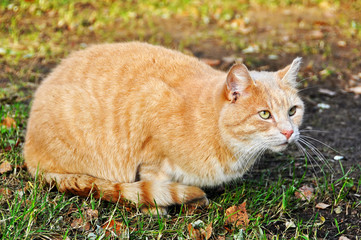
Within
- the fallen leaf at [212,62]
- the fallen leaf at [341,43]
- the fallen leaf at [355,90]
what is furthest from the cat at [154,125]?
A: the fallen leaf at [341,43]

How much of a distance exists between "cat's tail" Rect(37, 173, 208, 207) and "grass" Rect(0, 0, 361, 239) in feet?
0.28

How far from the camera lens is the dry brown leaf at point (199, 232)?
9.32ft

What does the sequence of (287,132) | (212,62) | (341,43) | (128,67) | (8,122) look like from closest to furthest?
1. (287,132)
2. (128,67)
3. (8,122)
4. (212,62)
5. (341,43)

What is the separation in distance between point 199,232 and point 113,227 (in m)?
0.59

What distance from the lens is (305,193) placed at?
11.2ft

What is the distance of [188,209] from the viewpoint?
3.13 meters

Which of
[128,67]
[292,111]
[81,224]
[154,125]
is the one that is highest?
[128,67]

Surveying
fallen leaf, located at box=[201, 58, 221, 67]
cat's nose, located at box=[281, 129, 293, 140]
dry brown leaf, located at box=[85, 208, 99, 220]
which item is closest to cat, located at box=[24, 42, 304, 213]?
cat's nose, located at box=[281, 129, 293, 140]

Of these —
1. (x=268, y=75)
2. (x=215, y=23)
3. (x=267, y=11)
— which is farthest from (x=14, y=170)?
(x=267, y=11)

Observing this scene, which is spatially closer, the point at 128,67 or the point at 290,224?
the point at 290,224

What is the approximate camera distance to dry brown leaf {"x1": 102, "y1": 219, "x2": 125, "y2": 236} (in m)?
2.84

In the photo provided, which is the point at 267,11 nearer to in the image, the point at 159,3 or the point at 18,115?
the point at 159,3

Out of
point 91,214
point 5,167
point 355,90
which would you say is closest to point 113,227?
point 91,214

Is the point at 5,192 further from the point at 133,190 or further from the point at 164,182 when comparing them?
the point at 164,182
